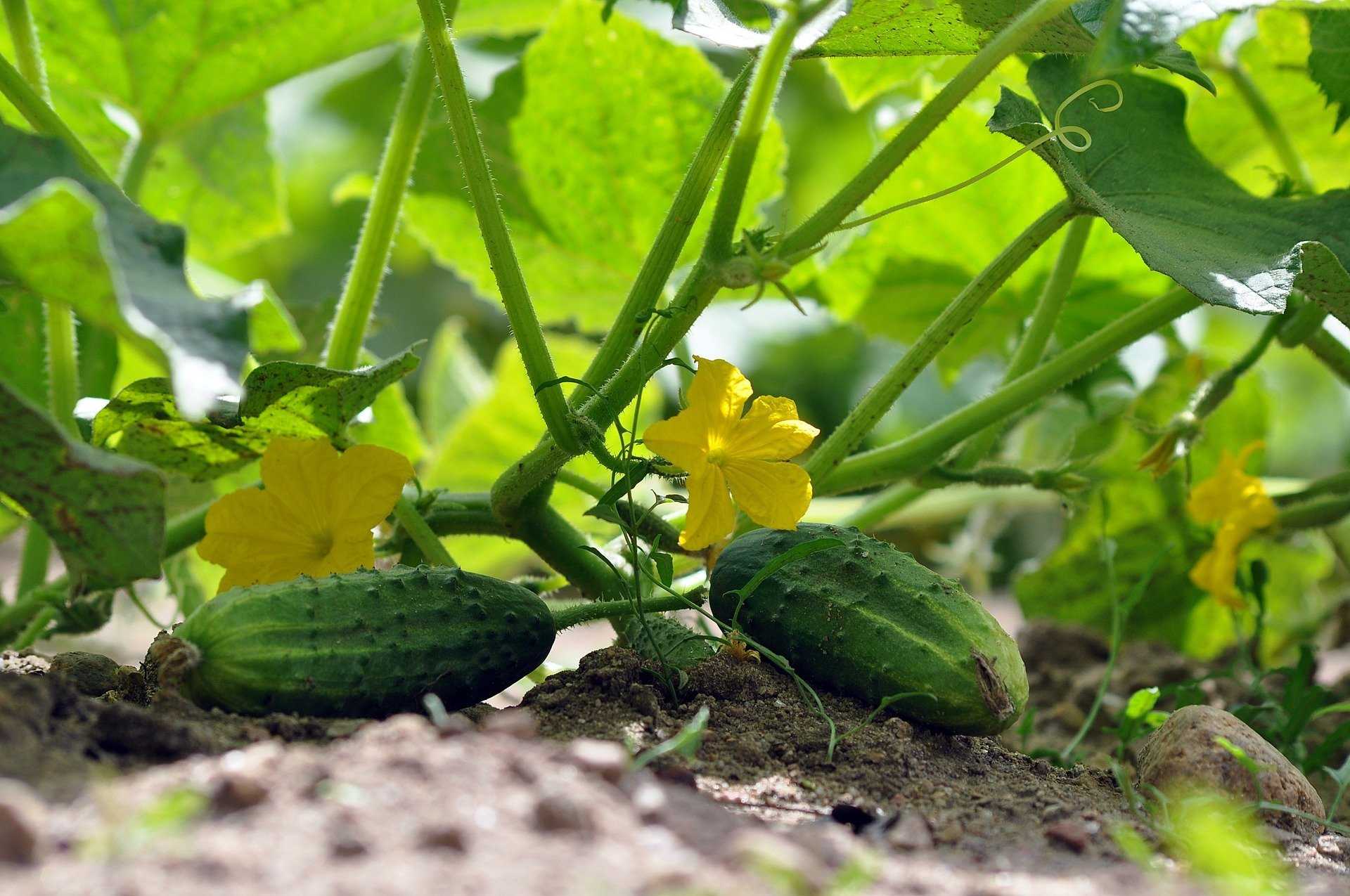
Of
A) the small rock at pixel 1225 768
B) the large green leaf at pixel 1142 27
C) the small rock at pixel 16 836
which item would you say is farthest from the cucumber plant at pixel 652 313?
the small rock at pixel 16 836

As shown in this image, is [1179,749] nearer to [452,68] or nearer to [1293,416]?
[452,68]

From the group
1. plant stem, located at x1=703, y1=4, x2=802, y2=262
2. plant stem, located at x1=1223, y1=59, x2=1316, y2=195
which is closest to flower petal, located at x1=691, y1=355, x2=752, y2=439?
plant stem, located at x1=703, y1=4, x2=802, y2=262

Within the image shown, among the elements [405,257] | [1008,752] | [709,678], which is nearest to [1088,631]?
[1008,752]

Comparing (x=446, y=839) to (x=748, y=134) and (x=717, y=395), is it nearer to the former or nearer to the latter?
(x=717, y=395)

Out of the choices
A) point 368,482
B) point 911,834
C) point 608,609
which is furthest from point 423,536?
point 911,834

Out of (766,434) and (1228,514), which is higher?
(766,434)

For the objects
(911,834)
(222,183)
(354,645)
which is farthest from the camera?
(222,183)

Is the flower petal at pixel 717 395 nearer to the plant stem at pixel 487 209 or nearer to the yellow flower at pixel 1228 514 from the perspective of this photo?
the plant stem at pixel 487 209
